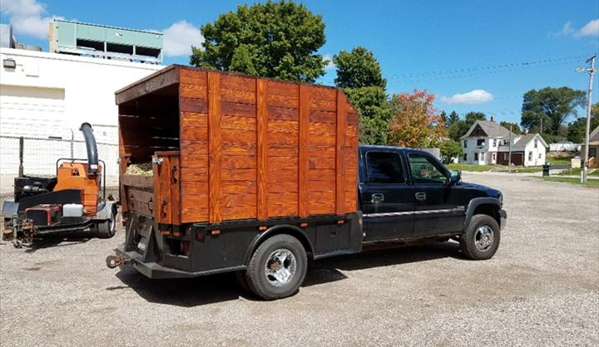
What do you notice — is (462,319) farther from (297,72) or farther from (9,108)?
(297,72)

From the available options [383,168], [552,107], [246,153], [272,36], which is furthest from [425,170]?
[552,107]

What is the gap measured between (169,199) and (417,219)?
401 centimetres

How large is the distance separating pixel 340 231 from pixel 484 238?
11.2 ft

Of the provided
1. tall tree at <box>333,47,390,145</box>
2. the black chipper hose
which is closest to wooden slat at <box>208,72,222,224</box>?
the black chipper hose

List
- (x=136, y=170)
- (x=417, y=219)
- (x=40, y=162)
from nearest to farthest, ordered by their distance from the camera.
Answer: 1. (x=136, y=170)
2. (x=417, y=219)
3. (x=40, y=162)

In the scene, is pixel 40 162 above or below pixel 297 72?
below

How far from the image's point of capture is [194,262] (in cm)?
478

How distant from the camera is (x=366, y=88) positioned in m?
33.2

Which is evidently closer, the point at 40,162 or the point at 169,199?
the point at 169,199

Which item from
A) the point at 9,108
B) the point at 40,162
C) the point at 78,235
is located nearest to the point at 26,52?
the point at 9,108

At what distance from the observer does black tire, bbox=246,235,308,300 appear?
203 inches

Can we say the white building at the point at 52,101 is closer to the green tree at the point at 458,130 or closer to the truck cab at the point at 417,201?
the truck cab at the point at 417,201

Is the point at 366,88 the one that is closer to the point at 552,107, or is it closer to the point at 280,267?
the point at 280,267

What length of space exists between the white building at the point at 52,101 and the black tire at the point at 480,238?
14.2m
